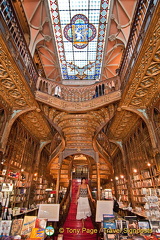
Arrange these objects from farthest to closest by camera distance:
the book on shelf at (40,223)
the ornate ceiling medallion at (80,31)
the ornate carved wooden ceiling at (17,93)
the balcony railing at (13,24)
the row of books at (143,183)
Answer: the ornate ceiling medallion at (80,31) → the row of books at (143,183) → the ornate carved wooden ceiling at (17,93) → the balcony railing at (13,24) → the book on shelf at (40,223)

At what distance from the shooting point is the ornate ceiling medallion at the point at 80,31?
305 inches

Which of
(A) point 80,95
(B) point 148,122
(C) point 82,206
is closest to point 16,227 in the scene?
(C) point 82,206

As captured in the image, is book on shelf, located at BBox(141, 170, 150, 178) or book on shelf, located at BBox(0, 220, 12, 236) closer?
book on shelf, located at BBox(0, 220, 12, 236)

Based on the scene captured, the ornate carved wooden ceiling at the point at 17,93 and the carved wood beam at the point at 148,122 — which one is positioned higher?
the ornate carved wooden ceiling at the point at 17,93

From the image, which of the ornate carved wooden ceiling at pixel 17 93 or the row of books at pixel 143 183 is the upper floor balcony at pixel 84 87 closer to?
the ornate carved wooden ceiling at pixel 17 93

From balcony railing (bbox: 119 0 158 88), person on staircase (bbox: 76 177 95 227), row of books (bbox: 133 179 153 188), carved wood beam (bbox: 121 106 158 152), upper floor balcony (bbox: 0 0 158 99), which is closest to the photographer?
balcony railing (bbox: 119 0 158 88)

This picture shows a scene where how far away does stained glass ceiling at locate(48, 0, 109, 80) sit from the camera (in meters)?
7.22

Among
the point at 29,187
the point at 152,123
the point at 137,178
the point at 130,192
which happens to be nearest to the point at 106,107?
the point at 152,123

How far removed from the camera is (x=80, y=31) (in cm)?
823

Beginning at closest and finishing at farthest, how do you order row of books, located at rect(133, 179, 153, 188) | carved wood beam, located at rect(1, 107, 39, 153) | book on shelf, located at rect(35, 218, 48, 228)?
1. book on shelf, located at rect(35, 218, 48, 228)
2. carved wood beam, located at rect(1, 107, 39, 153)
3. row of books, located at rect(133, 179, 153, 188)

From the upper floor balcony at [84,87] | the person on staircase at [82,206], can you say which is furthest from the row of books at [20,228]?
the upper floor balcony at [84,87]

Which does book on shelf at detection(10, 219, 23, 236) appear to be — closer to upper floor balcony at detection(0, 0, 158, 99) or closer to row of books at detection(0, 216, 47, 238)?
row of books at detection(0, 216, 47, 238)

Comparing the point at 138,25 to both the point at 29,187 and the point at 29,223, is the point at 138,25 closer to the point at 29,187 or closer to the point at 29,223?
the point at 29,223

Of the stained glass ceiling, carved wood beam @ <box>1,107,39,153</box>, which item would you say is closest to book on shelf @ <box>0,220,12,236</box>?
carved wood beam @ <box>1,107,39,153</box>
